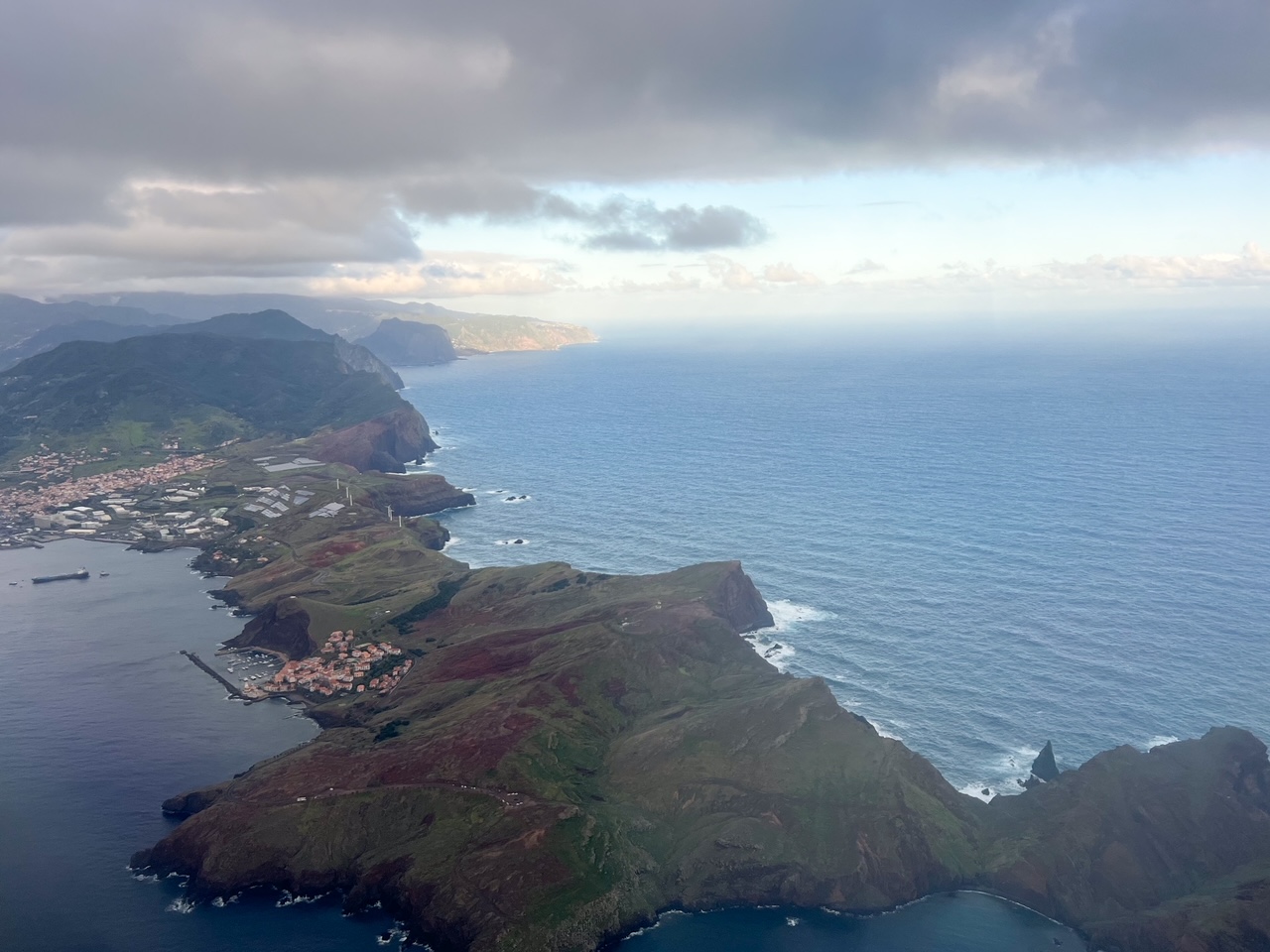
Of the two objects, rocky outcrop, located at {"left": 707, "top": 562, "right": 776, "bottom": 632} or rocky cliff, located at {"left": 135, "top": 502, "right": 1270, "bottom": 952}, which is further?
rocky outcrop, located at {"left": 707, "top": 562, "right": 776, "bottom": 632}

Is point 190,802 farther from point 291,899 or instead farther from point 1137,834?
point 1137,834

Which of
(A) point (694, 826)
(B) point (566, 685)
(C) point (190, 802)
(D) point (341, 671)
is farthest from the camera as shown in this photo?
(D) point (341, 671)

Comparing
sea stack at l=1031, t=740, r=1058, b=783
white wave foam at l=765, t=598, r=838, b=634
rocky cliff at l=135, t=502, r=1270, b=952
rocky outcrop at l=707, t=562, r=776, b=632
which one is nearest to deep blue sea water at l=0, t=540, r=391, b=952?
rocky cliff at l=135, t=502, r=1270, b=952

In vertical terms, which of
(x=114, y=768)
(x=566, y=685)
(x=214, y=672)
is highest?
(x=566, y=685)

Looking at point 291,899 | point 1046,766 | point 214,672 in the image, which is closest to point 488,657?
point 214,672

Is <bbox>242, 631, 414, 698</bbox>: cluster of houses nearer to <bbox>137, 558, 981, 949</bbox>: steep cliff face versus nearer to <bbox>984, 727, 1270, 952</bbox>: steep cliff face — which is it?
<bbox>137, 558, 981, 949</bbox>: steep cliff face

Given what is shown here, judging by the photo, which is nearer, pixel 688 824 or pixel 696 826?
pixel 696 826
